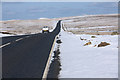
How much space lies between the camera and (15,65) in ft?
29.2

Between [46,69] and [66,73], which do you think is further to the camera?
[46,69]

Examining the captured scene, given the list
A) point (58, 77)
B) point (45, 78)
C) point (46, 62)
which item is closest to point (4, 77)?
point (45, 78)

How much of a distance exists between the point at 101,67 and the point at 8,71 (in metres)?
3.72

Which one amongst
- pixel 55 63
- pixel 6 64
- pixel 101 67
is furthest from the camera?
pixel 55 63

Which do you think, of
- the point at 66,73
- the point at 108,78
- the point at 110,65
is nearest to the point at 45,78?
the point at 66,73

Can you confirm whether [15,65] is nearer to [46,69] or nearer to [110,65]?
[46,69]

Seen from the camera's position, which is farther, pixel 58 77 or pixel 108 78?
pixel 58 77

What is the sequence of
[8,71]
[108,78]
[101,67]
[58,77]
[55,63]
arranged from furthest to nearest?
[55,63] → [101,67] → [8,71] → [58,77] → [108,78]

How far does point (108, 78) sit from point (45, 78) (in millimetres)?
2158

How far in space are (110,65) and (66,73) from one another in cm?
202

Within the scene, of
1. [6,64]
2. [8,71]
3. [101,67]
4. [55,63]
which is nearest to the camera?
[8,71]

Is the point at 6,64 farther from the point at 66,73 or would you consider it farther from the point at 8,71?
the point at 66,73

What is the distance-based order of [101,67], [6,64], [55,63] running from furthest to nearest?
[55,63], [6,64], [101,67]

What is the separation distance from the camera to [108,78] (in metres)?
6.88
